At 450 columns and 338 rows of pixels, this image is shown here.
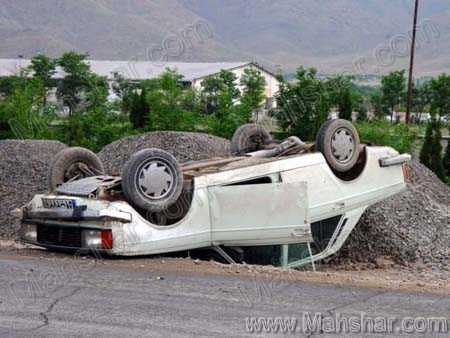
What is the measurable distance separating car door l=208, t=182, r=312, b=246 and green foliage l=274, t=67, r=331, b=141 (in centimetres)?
1365

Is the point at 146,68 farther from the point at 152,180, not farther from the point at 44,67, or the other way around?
the point at 152,180

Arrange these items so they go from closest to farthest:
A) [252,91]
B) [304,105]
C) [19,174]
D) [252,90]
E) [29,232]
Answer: [29,232], [19,174], [304,105], [252,91], [252,90]

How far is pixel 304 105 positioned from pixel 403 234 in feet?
41.3

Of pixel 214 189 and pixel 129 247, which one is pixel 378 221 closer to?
pixel 214 189

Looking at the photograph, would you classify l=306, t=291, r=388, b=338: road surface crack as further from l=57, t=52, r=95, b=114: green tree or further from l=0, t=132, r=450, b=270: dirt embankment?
l=57, t=52, r=95, b=114: green tree

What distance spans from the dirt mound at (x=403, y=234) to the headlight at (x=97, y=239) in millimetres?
3944

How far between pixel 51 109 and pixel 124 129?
606cm

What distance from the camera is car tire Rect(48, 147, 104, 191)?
1041 centimetres

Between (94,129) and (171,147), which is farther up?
(171,147)

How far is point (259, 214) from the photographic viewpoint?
372 inches

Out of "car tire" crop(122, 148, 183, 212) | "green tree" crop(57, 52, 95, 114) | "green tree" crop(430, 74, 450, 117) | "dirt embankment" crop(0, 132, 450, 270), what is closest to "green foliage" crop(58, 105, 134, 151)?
"dirt embankment" crop(0, 132, 450, 270)

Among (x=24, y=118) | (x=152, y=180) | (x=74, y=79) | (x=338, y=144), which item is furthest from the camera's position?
(x=74, y=79)

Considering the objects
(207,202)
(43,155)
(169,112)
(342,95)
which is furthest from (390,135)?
(207,202)

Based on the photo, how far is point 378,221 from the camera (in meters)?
12.4
